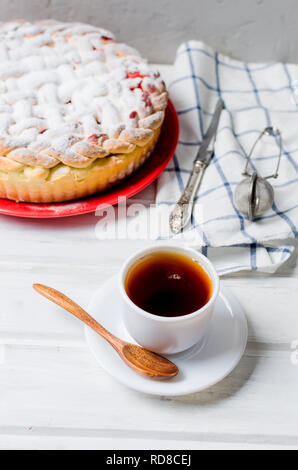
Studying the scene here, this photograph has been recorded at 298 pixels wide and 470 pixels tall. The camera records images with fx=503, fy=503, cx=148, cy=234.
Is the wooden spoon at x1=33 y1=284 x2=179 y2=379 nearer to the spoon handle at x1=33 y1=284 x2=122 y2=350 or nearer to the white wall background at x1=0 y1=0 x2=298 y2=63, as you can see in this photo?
the spoon handle at x1=33 y1=284 x2=122 y2=350

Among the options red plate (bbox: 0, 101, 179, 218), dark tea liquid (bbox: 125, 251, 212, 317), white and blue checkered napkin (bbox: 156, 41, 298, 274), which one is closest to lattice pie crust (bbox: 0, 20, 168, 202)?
red plate (bbox: 0, 101, 179, 218)

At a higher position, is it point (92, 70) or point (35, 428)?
point (92, 70)

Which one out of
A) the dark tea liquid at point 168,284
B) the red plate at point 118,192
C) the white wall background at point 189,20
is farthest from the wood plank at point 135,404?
the white wall background at point 189,20

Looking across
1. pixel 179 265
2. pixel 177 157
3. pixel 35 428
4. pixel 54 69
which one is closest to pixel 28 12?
pixel 54 69

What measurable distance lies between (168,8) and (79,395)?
0.88 metres

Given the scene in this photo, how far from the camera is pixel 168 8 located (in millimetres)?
1134

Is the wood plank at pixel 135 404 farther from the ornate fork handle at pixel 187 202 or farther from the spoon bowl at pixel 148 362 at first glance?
the ornate fork handle at pixel 187 202

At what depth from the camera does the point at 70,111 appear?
883mm

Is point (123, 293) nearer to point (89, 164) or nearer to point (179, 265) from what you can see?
point (179, 265)

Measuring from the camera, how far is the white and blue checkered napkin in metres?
0.82

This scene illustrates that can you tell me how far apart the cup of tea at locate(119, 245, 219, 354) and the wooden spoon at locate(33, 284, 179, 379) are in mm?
12

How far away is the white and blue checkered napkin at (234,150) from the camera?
2.70 ft
